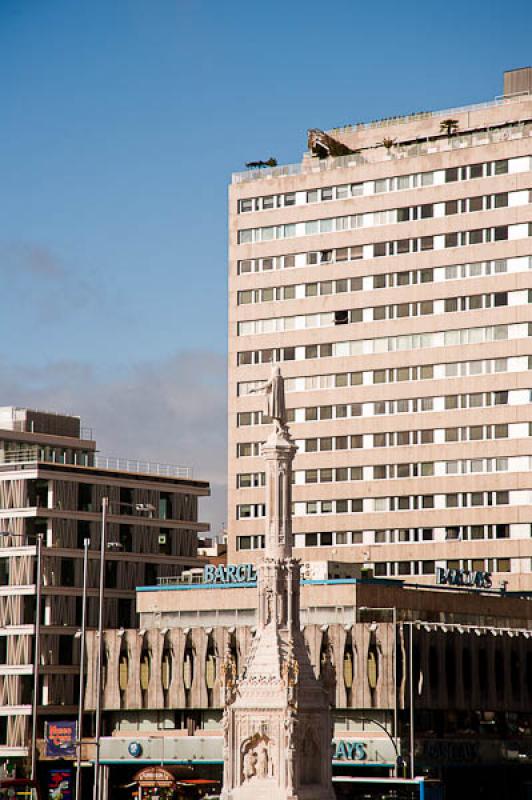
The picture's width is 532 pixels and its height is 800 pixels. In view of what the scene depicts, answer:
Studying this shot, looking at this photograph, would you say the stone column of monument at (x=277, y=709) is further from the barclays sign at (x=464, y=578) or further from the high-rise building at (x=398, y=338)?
the high-rise building at (x=398, y=338)

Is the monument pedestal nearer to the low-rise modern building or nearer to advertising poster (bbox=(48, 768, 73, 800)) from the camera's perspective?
the low-rise modern building

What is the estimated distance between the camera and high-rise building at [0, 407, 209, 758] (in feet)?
440

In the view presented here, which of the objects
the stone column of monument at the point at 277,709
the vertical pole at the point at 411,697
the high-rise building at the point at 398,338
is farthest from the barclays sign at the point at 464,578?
the stone column of monument at the point at 277,709

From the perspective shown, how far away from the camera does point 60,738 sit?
412ft

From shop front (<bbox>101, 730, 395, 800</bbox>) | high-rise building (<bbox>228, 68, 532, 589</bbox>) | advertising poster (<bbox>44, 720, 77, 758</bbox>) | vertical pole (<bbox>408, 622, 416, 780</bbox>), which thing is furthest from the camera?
high-rise building (<bbox>228, 68, 532, 589</bbox>)

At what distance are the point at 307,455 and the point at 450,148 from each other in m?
28.2

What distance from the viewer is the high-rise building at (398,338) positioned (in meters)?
134

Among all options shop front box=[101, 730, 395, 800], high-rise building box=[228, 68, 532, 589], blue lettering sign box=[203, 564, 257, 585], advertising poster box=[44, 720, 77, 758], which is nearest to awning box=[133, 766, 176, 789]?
shop front box=[101, 730, 395, 800]

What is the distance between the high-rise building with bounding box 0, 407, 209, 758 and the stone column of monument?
5737 centimetres

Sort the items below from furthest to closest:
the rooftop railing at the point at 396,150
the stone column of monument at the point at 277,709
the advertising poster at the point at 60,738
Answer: the rooftop railing at the point at 396,150 → the advertising poster at the point at 60,738 → the stone column of monument at the point at 277,709

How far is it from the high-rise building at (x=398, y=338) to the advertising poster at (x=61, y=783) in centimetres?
2654

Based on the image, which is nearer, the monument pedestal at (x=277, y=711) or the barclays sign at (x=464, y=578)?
the monument pedestal at (x=277, y=711)

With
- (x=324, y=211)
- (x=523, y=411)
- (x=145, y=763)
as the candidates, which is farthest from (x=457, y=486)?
(x=145, y=763)

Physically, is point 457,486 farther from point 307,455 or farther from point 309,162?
point 309,162
